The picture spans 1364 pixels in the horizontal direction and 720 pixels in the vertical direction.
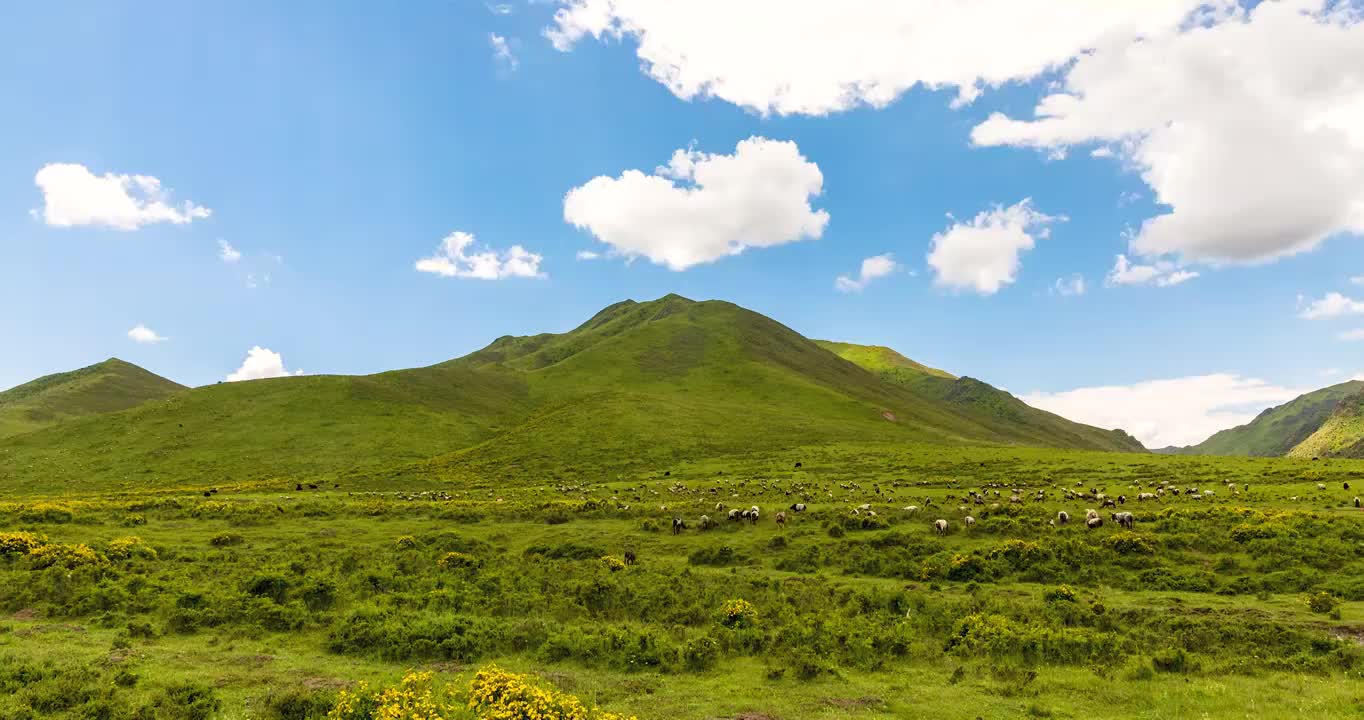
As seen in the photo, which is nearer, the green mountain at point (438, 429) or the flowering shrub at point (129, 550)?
the flowering shrub at point (129, 550)

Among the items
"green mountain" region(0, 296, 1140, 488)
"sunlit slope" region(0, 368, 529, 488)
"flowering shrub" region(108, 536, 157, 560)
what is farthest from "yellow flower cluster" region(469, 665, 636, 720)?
"sunlit slope" region(0, 368, 529, 488)

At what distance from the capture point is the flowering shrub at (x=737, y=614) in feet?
75.4

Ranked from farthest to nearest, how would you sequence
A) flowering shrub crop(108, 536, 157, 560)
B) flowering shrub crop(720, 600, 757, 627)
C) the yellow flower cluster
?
1. flowering shrub crop(108, 536, 157, 560)
2. flowering shrub crop(720, 600, 757, 627)
3. the yellow flower cluster

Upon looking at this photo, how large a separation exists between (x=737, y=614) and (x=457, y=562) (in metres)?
17.4

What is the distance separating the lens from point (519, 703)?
43.5ft

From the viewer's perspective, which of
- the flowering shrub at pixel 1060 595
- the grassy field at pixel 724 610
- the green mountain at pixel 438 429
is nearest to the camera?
the grassy field at pixel 724 610

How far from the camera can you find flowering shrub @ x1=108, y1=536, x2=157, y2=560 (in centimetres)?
3167

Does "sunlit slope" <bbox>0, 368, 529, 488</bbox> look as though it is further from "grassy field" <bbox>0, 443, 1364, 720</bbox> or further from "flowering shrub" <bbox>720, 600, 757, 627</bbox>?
"flowering shrub" <bbox>720, 600, 757, 627</bbox>

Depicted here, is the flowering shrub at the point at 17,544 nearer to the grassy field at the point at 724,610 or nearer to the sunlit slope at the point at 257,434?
the grassy field at the point at 724,610

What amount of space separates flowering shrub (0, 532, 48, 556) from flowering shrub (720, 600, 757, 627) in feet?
118

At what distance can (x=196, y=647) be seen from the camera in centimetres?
2061

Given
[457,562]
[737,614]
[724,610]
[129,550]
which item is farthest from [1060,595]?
[129,550]

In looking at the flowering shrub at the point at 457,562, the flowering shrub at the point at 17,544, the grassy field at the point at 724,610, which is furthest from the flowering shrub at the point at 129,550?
the flowering shrub at the point at 457,562

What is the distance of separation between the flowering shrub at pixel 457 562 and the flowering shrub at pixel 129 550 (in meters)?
15.3
